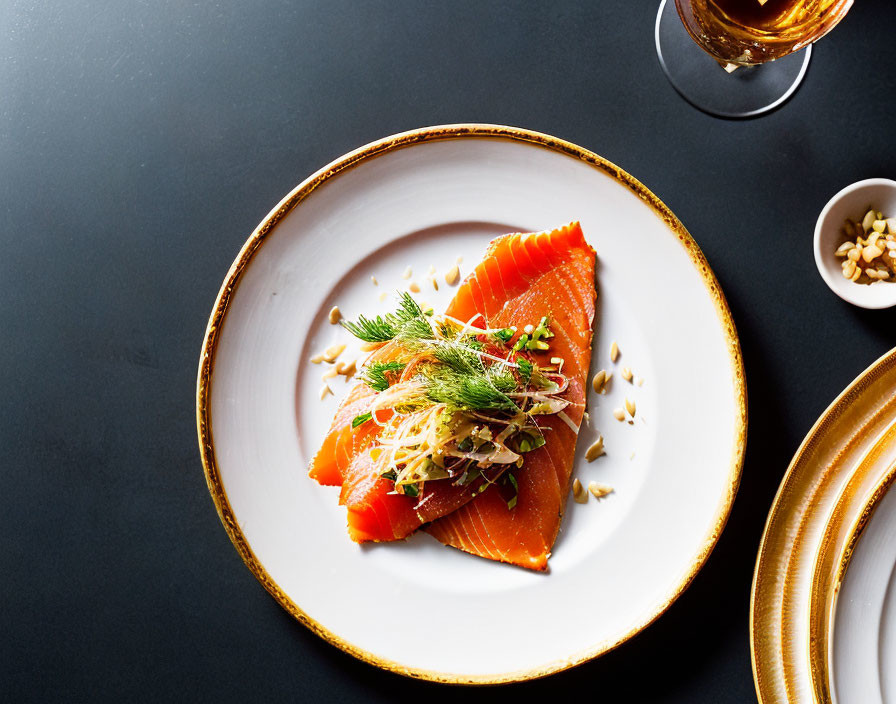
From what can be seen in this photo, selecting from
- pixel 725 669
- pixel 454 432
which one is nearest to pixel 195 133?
pixel 454 432

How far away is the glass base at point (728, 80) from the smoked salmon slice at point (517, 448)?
0.52 meters

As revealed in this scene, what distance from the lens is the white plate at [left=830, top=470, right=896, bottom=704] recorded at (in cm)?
156

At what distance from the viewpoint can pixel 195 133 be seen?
1.83 metres

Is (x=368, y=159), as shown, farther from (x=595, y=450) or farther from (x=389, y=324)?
(x=595, y=450)

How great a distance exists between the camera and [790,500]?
1.63m

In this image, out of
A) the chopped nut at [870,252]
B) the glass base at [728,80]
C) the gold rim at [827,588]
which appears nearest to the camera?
the gold rim at [827,588]

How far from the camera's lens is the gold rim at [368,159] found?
5.26 ft

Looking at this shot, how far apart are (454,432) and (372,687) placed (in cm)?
75

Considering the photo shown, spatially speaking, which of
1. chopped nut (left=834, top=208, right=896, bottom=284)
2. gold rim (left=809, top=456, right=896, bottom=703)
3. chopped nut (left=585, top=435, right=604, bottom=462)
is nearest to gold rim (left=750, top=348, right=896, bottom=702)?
gold rim (left=809, top=456, right=896, bottom=703)

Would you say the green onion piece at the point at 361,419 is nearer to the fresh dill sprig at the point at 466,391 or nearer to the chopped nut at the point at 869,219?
the fresh dill sprig at the point at 466,391

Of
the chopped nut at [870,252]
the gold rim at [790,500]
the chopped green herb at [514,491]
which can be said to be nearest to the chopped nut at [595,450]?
the chopped green herb at [514,491]

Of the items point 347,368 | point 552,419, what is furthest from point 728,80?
point 347,368

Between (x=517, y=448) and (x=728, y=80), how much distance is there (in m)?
1.09

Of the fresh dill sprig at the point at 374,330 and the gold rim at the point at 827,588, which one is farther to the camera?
the fresh dill sprig at the point at 374,330
